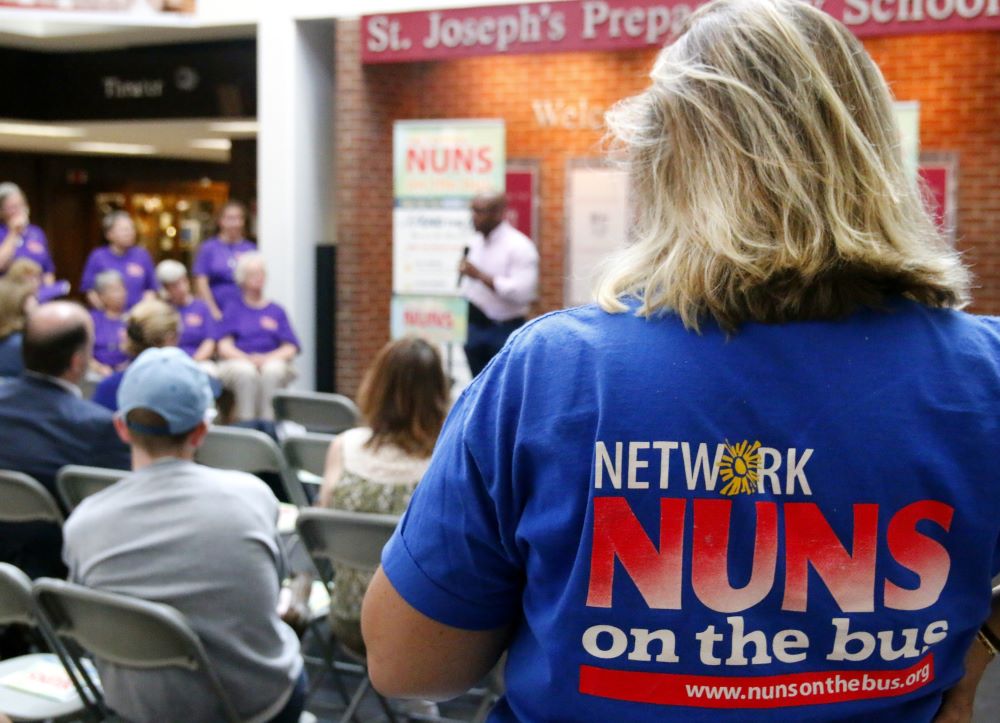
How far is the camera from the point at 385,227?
10.0 m

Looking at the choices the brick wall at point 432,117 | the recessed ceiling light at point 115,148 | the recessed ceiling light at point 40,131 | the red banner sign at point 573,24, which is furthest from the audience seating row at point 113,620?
the recessed ceiling light at point 115,148

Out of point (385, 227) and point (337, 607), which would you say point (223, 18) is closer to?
point (385, 227)

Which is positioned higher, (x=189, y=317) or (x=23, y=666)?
(x=189, y=317)

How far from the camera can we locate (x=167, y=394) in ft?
9.38

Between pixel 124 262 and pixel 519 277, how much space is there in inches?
140

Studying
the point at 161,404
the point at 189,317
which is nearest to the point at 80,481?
the point at 161,404

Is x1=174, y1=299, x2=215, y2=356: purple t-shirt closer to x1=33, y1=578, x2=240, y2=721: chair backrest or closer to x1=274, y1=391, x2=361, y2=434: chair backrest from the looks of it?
x1=274, y1=391, x2=361, y2=434: chair backrest

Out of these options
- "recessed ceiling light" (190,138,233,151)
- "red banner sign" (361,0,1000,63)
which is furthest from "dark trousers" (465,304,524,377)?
"recessed ceiling light" (190,138,233,151)

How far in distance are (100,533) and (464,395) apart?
5.82 feet

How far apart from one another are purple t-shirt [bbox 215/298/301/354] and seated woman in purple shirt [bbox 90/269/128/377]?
0.83 meters

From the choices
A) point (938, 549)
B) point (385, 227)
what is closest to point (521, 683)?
point (938, 549)

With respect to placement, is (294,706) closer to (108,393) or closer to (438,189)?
(108,393)

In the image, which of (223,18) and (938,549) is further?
(223,18)

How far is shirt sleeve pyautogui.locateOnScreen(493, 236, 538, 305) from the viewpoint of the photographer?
838 cm
